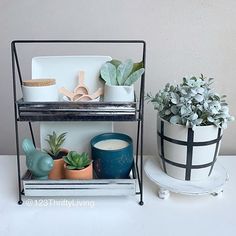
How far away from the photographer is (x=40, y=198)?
708 millimetres

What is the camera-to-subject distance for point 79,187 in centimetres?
67

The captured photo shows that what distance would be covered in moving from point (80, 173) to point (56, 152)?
10cm

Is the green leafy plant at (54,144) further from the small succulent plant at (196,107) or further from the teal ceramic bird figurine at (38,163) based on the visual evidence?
the small succulent plant at (196,107)

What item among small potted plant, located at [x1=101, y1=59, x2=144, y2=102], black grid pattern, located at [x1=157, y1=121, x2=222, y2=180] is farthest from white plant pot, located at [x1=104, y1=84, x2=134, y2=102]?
black grid pattern, located at [x1=157, y1=121, x2=222, y2=180]

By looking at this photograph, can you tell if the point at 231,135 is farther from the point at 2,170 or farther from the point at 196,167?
the point at 2,170

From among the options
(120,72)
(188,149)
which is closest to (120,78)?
(120,72)

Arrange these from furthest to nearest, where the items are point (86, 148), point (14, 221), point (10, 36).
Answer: point (10, 36) → point (86, 148) → point (14, 221)

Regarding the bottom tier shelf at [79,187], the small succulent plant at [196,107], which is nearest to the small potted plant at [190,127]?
the small succulent plant at [196,107]

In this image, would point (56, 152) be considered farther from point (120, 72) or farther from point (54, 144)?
point (120, 72)

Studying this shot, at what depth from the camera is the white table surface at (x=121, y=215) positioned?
1.98 ft

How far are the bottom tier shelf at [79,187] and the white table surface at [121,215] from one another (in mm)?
33

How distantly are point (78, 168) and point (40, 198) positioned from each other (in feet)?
0.39

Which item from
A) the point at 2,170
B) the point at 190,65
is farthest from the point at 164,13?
the point at 2,170

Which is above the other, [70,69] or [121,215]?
[70,69]
